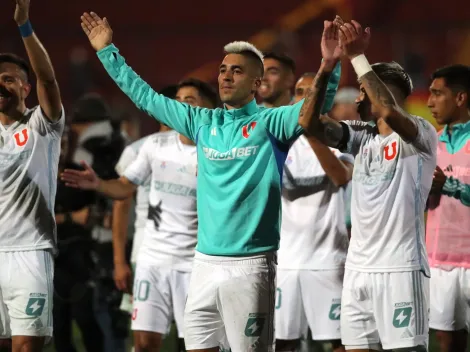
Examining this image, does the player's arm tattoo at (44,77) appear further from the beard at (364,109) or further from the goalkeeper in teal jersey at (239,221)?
the beard at (364,109)

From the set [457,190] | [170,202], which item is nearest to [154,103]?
[170,202]

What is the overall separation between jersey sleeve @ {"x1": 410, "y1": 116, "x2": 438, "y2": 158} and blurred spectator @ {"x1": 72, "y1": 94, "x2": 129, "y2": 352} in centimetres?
338

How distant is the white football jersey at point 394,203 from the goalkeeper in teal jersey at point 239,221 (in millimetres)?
630

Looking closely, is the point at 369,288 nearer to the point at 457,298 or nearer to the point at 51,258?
the point at 457,298

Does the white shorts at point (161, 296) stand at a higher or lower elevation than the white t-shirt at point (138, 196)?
lower

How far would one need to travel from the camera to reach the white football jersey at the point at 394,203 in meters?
5.37

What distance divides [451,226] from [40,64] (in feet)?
9.84

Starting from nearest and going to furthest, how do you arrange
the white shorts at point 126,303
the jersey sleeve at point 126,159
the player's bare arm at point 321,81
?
the player's bare arm at point 321,81 → the jersey sleeve at point 126,159 → the white shorts at point 126,303

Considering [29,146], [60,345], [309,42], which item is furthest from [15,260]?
[309,42]

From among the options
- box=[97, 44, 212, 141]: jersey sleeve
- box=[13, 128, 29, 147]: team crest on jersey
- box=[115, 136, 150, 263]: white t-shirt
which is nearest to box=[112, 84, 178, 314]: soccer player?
box=[115, 136, 150, 263]: white t-shirt

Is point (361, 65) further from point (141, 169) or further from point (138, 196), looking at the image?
point (138, 196)

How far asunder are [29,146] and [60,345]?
2.13 metres

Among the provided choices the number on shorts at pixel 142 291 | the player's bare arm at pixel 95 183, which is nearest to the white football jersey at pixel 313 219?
the number on shorts at pixel 142 291

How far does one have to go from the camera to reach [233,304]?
16.4 ft
